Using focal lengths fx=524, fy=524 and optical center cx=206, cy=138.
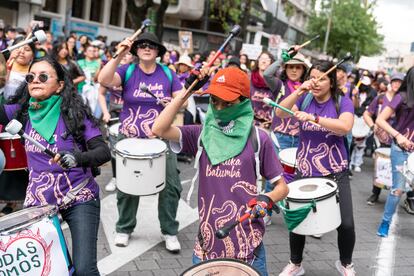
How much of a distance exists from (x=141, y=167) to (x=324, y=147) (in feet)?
5.29

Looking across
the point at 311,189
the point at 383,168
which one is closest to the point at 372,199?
the point at 383,168

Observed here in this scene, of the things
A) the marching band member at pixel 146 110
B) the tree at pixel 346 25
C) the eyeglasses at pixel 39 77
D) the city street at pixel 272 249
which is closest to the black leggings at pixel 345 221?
the city street at pixel 272 249

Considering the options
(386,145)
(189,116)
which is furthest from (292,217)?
(189,116)

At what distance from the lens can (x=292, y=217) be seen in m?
4.05

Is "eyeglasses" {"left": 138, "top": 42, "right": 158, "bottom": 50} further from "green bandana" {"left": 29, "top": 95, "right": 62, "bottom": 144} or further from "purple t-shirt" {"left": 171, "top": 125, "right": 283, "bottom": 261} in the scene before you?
"purple t-shirt" {"left": 171, "top": 125, "right": 283, "bottom": 261}

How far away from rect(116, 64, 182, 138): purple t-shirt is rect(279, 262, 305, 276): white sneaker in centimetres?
174

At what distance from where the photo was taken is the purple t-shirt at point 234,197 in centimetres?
309

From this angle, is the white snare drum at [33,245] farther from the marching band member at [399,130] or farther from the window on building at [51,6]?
the window on building at [51,6]

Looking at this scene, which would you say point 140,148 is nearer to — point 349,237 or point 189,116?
point 349,237

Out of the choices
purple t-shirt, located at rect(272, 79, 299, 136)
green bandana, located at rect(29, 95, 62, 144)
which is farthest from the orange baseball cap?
purple t-shirt, located at rect(272, 79, 299, 136)

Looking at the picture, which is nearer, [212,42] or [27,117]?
[27,117]

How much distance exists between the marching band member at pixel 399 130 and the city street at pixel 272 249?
433 millimetres

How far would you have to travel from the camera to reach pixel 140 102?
4.97 m

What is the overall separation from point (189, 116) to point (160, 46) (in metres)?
5.15
